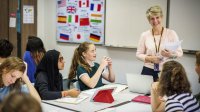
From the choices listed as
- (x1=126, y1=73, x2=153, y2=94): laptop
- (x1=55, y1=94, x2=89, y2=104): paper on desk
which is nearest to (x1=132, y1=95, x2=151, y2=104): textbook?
(x1=126, y1=73, x2=153, y2=94): laptop

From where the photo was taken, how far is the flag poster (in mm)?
4910

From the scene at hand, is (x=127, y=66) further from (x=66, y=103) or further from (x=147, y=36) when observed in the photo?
(x=66, y=103)

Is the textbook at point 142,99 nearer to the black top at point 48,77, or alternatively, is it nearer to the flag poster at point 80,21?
the black top at point 48,77

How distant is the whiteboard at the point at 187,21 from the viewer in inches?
154

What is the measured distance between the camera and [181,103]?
2.03 metres

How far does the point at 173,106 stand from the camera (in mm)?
1985

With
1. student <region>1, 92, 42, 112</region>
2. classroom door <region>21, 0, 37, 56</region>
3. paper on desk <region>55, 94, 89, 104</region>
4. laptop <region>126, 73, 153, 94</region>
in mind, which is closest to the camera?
student <region>1, 92, 42, 112</region>

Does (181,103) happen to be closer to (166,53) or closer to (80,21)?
(166,53)

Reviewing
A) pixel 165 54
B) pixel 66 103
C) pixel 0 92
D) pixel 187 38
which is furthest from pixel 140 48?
pixel 0 92

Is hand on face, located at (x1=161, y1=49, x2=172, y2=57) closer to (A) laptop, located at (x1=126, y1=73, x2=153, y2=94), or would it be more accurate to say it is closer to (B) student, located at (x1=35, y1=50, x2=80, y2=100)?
(A) laptop, located at (x1=126, y1=73, x2=153, y2=94)

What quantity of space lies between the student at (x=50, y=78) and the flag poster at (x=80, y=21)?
6.99ft

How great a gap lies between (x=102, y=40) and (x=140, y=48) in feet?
5.10

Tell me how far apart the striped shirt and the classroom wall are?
6.34 feet

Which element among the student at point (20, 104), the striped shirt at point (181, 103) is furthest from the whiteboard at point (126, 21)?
the student at point (20, 104)
